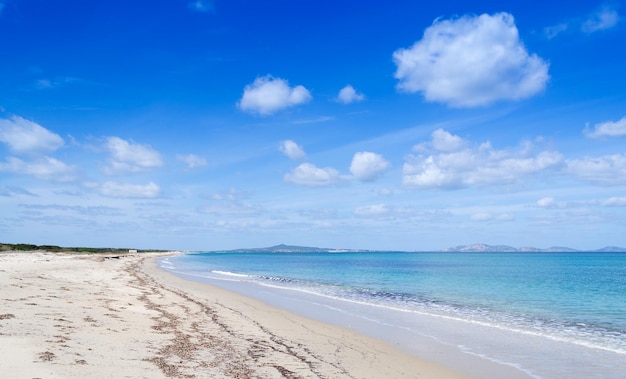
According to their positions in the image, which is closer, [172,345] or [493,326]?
[172,345]

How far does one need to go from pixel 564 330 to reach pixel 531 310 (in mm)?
7248

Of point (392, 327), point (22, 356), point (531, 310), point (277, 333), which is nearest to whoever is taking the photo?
point (22, 356)

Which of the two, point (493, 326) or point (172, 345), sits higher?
point (172, 345)

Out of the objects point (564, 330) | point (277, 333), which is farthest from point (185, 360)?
point (564, 330)

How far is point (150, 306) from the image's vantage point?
776 inches

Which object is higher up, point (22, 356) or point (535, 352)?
point (22, 356)

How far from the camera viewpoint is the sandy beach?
923 cm

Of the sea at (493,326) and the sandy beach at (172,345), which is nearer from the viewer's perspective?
the sandy beach at (172,345)

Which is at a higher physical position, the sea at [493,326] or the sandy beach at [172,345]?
the sandy beach at [172,345]

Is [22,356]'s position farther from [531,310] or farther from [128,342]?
[531,310]

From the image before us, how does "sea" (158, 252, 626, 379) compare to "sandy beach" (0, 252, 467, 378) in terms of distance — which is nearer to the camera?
"sandy beach" (0, 252, 467, 378)

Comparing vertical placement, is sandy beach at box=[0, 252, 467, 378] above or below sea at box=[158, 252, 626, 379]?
above

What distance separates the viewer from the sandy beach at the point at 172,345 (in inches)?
363

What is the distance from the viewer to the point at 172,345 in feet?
38.7
